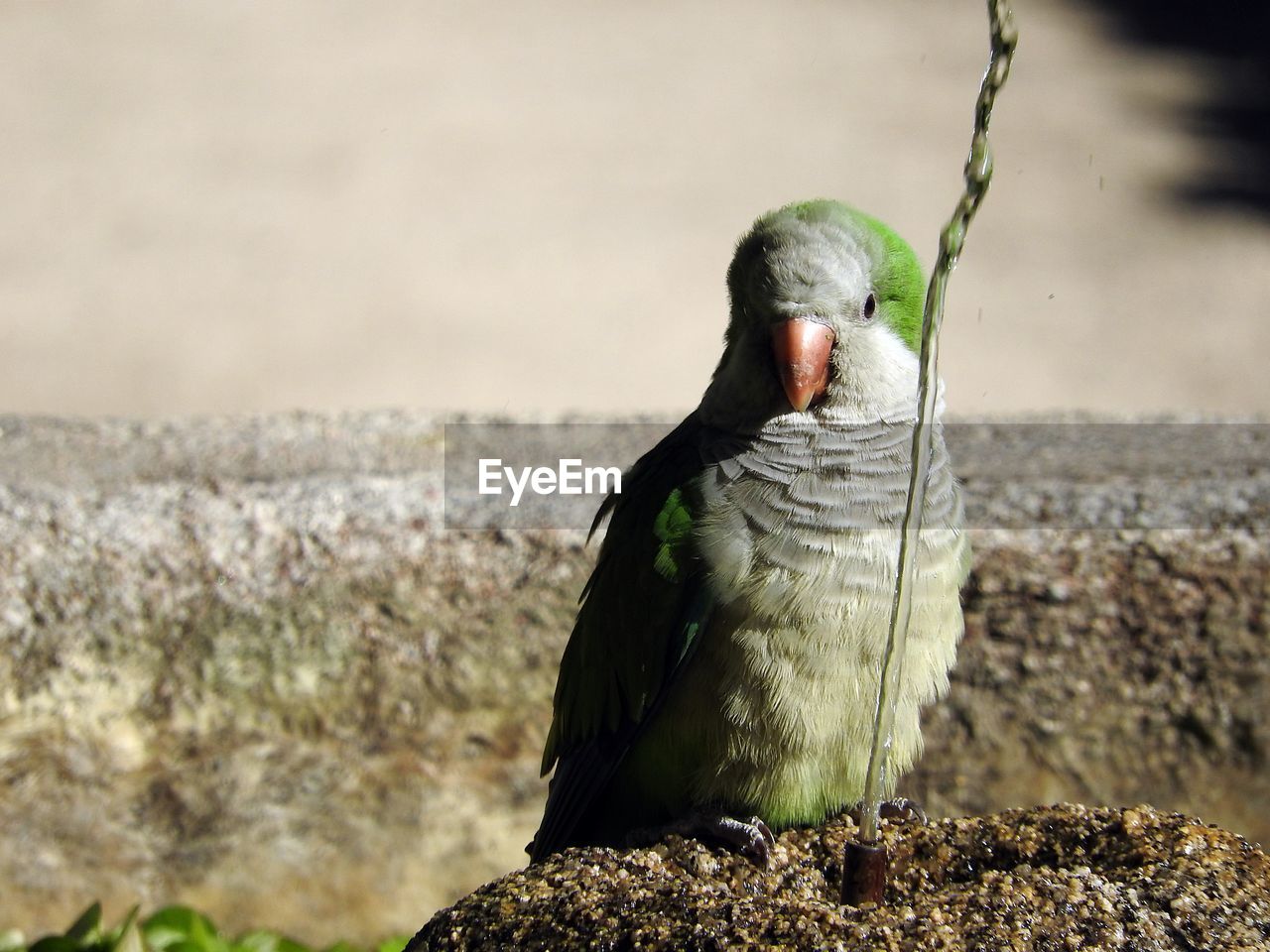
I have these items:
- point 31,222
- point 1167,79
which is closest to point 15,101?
point 31,222

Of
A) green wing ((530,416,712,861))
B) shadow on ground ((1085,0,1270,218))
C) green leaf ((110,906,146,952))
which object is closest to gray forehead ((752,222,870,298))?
green wing ((530,416,712,861))

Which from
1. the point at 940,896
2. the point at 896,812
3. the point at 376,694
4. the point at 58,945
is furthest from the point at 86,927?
the point at 940,896

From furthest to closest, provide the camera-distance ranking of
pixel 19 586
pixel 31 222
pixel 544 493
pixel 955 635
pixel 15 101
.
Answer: pixel 15 101 < pixel 31 222 < pixel 544 493 < pixel 19 586 < pixel 955 635

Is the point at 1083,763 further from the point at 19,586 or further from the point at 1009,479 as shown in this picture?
the point at 19,586

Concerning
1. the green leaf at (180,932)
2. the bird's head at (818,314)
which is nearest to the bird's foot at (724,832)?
the bird's head at (818,314)

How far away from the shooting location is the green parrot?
1871mm

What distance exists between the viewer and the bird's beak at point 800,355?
191 cm

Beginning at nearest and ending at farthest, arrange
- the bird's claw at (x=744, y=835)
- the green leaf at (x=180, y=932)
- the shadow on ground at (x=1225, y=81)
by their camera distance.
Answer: the bird's claw at (x=744, y=835)
the green leaf at (x=180, y=932)
the shadow on ground at (x=1225, y=81)

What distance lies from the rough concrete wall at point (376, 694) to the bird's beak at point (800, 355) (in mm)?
1170

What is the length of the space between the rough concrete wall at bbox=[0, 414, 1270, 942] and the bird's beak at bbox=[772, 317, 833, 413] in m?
1.17

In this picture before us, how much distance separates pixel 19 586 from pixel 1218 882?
2409 millimetres

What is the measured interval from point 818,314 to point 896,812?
2.65 ft

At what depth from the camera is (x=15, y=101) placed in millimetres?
9148

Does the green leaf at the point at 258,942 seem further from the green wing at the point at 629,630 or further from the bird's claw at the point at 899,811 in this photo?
the bird's claw at the point at 899,811
